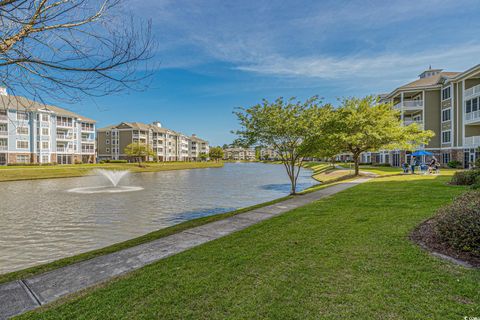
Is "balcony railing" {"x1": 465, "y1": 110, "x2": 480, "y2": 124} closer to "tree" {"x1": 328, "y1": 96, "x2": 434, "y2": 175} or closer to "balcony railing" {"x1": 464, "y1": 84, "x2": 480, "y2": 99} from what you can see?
"balcony railing" {"x1": 464, "y1": 84, "x2": 480, "y2": 99}

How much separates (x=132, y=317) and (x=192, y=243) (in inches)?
135

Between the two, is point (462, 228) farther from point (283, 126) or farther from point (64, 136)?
point (64, 136)

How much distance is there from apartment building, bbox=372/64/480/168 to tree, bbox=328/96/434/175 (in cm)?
918

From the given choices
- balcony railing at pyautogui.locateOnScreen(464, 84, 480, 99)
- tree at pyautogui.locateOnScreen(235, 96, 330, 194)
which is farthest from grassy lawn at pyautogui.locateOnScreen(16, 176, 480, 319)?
balcony railing at pyautogui.locateOnScreen(464, 84, 480, 99)

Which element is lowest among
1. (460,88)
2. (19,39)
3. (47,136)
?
(19,39)

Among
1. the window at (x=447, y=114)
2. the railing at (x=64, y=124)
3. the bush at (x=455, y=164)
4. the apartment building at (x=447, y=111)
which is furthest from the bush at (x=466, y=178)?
the railing at (x=64, y=124)

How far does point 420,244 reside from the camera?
560 centimetres

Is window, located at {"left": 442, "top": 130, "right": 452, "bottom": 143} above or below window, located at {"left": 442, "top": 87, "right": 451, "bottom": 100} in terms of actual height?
below

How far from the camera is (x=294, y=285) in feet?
13.4

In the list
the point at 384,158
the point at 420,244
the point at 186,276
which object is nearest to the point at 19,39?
the point at 186,276

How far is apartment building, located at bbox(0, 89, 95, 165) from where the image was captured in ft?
157

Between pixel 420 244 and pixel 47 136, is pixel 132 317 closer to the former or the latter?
pixel 420 244

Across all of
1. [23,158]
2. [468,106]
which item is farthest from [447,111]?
[23,158]

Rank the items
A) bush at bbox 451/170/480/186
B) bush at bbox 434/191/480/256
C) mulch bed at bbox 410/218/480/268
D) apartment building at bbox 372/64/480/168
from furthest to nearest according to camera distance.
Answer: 1. apartment building at bbox 372/64/480/168
2. bush at bbox 451/170/480/186
3. bush at bbox 434/191/480/256
4. mulch bed at bbox 410/218/480/268
